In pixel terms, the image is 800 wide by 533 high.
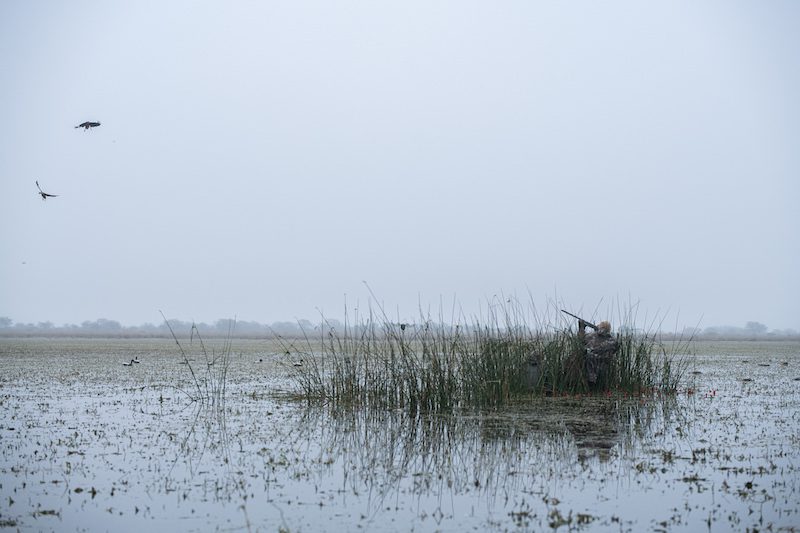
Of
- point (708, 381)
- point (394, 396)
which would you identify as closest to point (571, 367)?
point (394, 396)

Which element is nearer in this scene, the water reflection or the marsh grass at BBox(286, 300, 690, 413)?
the water reflection

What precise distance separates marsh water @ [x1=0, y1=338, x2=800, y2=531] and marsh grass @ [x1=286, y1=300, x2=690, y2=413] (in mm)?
360

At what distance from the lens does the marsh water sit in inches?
230

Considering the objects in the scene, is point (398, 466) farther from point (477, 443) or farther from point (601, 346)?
point (601, 346)

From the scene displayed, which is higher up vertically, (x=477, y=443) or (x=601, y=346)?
(x=601, y=346)

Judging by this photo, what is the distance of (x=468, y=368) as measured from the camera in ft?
37.9

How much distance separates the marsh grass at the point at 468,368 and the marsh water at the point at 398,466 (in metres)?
0.36

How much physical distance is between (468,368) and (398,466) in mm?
4051

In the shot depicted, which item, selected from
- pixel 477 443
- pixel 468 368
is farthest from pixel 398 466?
pixel 468 368

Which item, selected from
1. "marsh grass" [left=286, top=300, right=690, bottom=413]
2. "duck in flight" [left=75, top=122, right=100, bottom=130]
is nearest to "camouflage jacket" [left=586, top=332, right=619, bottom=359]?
"marsh grass" [left=286, top=300, right=690, bottom=413]

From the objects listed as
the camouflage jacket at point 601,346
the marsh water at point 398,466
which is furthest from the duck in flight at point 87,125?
the camouflage jacket at point 601,346

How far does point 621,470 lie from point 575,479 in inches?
24.2

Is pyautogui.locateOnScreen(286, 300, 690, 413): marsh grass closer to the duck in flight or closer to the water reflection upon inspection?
the water reflection

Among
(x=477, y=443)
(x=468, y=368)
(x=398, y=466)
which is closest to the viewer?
(x=398, y=466)
